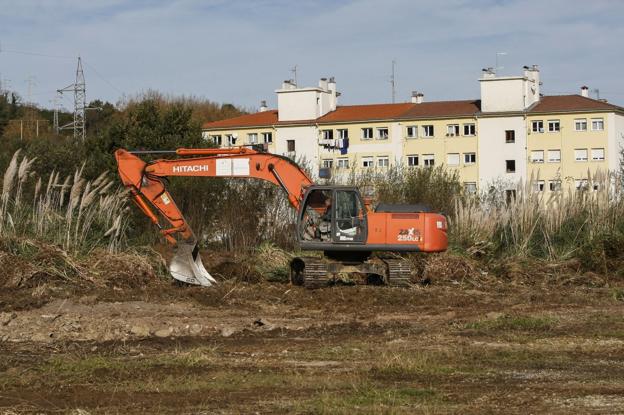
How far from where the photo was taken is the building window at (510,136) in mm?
78312

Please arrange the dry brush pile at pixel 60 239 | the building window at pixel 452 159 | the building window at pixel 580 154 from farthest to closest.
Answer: the building window at pixel 452 159 → the building window at pixel 580 154 → the dry brush pile at pixel 60 239

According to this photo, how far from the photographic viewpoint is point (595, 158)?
76812 millimetres

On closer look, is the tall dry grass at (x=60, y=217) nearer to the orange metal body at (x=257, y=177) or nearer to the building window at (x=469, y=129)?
the orange metal body at (x=257, y=177)

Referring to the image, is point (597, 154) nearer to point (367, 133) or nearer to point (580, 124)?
point (580, 124)

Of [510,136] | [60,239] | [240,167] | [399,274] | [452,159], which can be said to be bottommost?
[399,274]

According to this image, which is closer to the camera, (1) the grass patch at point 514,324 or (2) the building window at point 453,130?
(1) the grass patch at point 514,324

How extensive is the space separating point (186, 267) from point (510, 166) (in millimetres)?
62412

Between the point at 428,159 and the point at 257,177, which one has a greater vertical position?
the point at 428,159

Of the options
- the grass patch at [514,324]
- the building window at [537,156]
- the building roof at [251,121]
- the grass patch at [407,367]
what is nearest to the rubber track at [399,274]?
the grass patch at [514,324]

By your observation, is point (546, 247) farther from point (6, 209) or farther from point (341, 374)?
point (341, 374)

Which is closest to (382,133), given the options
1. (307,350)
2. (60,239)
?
(60,239)

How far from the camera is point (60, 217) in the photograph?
19406 mm

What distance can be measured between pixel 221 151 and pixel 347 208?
2947 millimetres

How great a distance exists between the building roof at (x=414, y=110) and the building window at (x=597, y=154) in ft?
10.0
